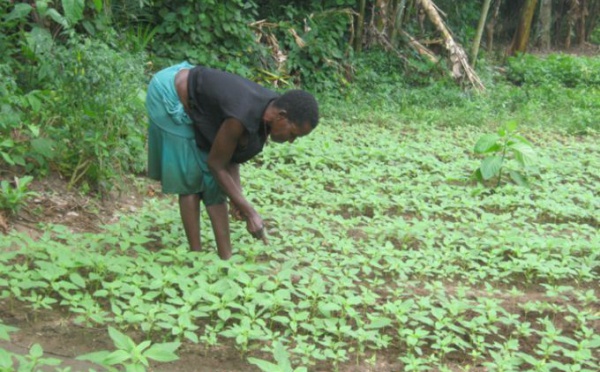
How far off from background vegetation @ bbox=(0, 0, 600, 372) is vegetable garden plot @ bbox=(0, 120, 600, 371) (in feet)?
0.05

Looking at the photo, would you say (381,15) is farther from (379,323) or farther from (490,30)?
(379,323)

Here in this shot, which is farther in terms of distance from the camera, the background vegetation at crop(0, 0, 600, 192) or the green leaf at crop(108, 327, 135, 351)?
the background vegetation at crop(0, 0, 600, 192)

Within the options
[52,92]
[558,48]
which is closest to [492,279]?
[52,92]

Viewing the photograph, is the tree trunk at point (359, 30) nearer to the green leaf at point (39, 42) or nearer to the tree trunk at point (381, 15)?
the tree trunk at point (381, 15)

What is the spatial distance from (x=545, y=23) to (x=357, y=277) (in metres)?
15.5

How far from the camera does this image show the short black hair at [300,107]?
4.34 meters

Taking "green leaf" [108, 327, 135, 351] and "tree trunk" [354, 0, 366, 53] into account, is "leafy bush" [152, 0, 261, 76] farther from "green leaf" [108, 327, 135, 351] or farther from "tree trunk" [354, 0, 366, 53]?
"green leaf" [108, 327, 135, 351]

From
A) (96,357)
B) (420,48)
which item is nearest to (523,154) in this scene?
(96,357)

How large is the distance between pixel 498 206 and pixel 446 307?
8.58ft

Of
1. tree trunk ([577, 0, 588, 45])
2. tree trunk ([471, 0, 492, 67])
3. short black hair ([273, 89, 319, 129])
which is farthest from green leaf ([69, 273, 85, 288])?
tree trunk ([577, 0, 588, 45])

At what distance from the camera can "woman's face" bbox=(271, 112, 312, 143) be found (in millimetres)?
4402

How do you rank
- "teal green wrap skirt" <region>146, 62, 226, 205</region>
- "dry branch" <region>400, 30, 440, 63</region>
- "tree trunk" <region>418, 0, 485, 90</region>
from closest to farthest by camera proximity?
"teal green wrap skirt" <region>146, 62, 226, 205</region> < "tree trunk" <region>418, 0, 485, 90</region> < "dry branch" <region>400, 30, 440, 63</region>

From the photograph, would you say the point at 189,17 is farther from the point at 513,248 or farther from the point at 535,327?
the point at 535,327

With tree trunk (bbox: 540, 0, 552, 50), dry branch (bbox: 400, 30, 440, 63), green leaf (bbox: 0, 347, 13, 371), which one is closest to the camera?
green leaf (bbox: 0, 347, 13, 371)
